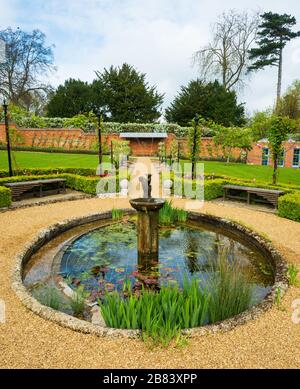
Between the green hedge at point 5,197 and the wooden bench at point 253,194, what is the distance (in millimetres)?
7218

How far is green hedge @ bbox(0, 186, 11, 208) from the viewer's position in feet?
28.9

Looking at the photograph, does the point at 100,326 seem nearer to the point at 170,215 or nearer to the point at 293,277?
the point at 293,277

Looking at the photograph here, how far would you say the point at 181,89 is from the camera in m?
34.9

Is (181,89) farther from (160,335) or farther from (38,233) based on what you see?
(160,335)

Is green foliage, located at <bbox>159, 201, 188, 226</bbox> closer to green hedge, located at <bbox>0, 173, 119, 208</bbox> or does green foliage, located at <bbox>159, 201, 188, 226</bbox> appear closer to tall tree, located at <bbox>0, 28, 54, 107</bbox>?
green hedge, located at <bbox>0, 173, 119, 208</bbox>

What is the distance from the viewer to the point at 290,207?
8258 millimetres

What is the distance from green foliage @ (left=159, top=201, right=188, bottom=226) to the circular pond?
24cm

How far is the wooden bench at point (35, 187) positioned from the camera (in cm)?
992

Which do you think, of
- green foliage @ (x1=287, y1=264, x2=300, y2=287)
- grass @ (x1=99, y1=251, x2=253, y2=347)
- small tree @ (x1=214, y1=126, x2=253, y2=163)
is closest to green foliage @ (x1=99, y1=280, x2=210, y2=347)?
grass @ (x1=99, y1=251, x2=253, y2=347)

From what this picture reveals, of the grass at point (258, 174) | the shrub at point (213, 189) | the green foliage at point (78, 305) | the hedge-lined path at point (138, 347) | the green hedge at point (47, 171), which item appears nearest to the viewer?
the hedge-lined path at point (138, 347)

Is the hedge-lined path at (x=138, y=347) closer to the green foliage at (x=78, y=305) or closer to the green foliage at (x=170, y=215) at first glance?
the green foliage at (x=78, y=305)

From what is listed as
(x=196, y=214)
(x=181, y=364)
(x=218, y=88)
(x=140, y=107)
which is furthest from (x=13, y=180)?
(x=218, y=88)

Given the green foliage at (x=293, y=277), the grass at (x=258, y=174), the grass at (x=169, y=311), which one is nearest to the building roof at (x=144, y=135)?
the grass at (x=258, y=174)

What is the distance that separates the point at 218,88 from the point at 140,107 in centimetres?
922
